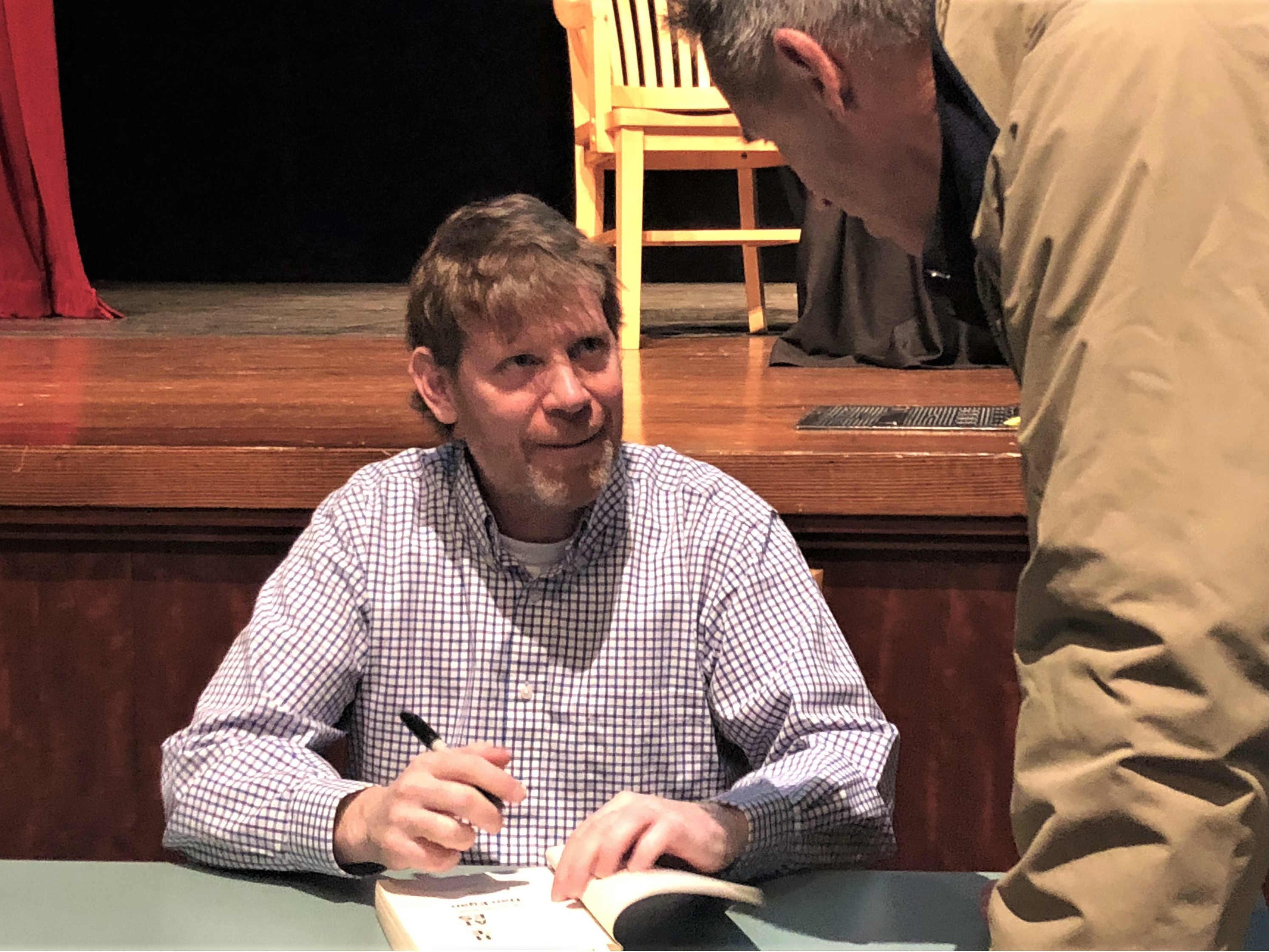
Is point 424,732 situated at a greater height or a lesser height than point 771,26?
lesser

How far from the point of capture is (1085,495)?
0.56 metres

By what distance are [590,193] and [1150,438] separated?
3619 mm

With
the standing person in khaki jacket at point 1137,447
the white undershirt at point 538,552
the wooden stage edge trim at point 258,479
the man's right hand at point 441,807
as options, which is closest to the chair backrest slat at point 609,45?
the wooden stage edge trim at point 258,479

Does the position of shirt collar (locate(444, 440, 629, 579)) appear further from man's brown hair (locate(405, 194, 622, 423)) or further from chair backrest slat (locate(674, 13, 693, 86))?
chair backrest slat (locate(674, 13, 693, 86))

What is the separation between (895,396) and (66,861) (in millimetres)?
1845

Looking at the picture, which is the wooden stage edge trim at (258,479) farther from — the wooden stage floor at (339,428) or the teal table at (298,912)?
the teal table at (298,912)

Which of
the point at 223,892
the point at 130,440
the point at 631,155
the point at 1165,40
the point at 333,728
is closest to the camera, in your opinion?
the point at 1165,40

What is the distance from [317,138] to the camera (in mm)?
7391

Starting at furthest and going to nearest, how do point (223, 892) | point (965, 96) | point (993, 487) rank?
point (993, 487)
point (223, 892)
point (965, 96)

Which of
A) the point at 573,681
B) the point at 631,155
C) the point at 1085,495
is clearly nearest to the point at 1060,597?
the point at 1085,495

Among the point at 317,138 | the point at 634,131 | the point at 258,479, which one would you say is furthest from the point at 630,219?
the point at 317,138

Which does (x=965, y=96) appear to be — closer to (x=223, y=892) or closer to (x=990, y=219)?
(x=990, y=219)

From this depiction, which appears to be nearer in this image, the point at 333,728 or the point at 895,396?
the point at 333,728

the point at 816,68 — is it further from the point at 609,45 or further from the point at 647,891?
the point at 609,45
